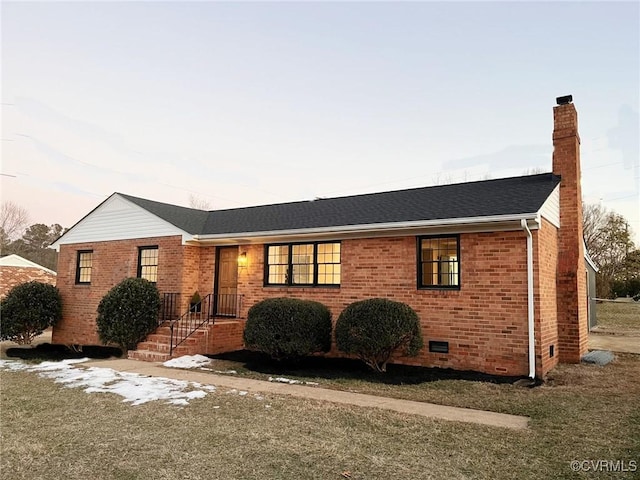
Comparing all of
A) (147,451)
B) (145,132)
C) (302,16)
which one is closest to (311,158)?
(145,132)

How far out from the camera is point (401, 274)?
9820mm

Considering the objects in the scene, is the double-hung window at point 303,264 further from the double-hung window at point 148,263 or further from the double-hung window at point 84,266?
the double-hung window at point 84,266

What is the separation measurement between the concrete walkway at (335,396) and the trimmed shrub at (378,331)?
1.48 meters

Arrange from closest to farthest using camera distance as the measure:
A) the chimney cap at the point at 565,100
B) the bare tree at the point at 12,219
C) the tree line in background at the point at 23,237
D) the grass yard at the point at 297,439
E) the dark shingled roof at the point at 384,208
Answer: the grass yard at the point at 297,439, the dark shingled roof at the point at 384,208, the chimney cap at the point at 565,100, the tree line in background at the point at 23,237, the bare tree at the point at 12,219

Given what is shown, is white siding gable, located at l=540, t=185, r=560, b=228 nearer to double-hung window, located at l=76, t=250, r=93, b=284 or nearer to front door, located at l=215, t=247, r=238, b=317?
front door, located at l=215, t=247, r=238, b=317

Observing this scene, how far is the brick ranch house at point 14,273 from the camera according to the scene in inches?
902

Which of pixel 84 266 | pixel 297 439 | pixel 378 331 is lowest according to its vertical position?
pixel 297 439

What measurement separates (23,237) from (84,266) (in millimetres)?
33582

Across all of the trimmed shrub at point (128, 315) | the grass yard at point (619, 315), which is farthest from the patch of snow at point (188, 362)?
the grass yard at point (619, 315)

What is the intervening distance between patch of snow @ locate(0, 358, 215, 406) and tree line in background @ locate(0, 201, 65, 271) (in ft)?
111

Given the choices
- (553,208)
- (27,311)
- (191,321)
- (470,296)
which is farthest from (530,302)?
(27,311)

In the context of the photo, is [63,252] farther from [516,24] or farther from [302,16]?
[516,24]

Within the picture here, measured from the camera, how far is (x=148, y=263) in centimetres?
1407

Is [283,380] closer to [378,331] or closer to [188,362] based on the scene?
[378,331]
